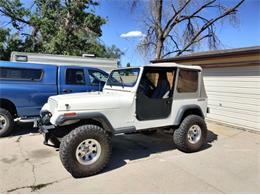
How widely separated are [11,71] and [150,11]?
11.2 metres

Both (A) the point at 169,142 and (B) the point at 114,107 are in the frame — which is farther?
(A) the point at 169,142

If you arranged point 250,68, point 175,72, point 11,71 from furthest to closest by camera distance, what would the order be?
point 250,68 → point 11,71 → point 175,72

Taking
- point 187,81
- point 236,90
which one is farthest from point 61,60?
point 236,90

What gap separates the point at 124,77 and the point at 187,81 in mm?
1421

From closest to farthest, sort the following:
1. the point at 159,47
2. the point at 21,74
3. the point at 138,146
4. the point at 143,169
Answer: the point at 143,169 < the point at 138,146 < the point at 21,74 < the point at 159,47

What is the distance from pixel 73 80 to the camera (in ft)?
23.4

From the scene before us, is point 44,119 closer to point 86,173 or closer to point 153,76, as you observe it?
point 86,173

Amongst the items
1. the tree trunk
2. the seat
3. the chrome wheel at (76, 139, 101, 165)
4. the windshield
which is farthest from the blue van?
the tree trunk

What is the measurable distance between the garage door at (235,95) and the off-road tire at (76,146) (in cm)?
508

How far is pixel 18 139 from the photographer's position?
19.5 feet

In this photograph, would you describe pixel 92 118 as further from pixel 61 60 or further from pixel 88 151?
pixel 61 60

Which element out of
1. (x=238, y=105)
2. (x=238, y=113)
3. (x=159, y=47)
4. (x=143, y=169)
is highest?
(x=159, y=47)

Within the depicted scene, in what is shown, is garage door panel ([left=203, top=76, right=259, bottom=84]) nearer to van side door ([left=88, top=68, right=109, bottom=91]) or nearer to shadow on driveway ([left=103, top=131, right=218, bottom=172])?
shadow on driveway ([left=103, top=131, right=218, bottom=172])

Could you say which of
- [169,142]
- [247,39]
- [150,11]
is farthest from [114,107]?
[150,11]
